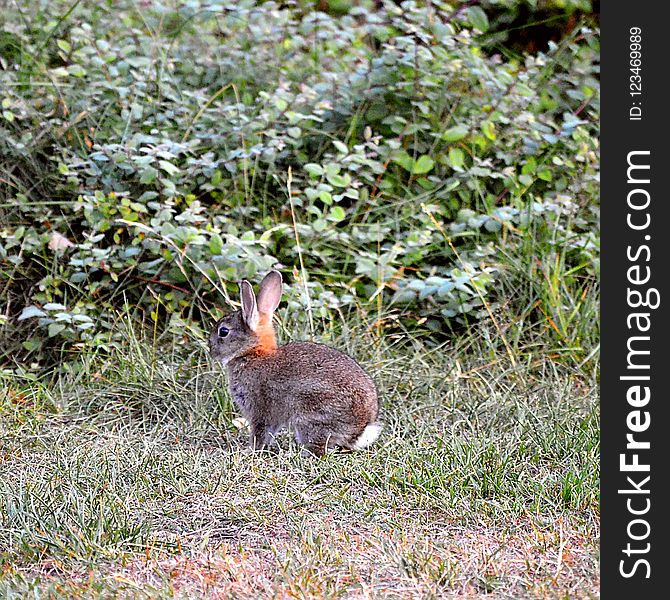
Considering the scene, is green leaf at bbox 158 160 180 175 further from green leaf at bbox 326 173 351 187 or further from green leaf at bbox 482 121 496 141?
green leaf at bbox 482 121 496 141

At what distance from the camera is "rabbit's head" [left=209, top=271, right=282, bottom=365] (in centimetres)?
552

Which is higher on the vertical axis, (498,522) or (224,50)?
(224,50)

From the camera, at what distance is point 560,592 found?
12.2 ft

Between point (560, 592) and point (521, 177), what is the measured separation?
156 inches

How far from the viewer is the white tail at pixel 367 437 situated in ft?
17.2

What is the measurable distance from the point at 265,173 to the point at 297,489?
10.2 feet

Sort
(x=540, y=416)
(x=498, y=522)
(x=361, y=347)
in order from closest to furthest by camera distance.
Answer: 1. (x=498, y=522)
2. (x=540, y=416)
3. (x=361, y=347)

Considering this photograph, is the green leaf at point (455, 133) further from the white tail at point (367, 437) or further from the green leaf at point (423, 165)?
the white tail at point (367, 437)

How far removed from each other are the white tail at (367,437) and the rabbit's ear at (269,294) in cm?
79

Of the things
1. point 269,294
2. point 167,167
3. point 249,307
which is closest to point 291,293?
point 269,294

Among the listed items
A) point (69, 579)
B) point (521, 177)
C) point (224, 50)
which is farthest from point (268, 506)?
point (224, 50)

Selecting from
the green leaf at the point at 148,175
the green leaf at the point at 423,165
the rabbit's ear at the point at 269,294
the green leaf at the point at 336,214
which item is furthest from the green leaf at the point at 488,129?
the rabbit's ear at the point at 269,294

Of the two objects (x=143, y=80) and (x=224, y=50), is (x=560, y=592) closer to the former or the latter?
(x=143, y=80)

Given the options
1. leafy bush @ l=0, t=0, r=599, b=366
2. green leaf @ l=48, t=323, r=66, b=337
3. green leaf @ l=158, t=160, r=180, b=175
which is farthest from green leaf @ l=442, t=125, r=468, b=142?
green leaf @ l=48, t=323, r=66, b=337
